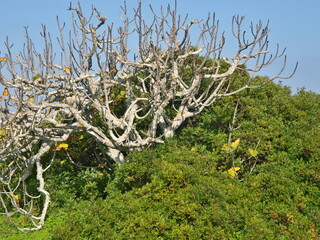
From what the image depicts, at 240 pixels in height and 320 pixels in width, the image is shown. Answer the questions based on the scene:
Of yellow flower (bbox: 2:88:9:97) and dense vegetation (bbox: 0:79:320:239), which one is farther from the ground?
yellow flower (bbox: 2:88:9:97)

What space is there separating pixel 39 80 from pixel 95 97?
61.6 inches

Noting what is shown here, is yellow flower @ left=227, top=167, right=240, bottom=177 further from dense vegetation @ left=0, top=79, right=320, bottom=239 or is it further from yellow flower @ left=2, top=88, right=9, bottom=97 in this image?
yellow flower @ left=2, top=88, right=9, bottom=97

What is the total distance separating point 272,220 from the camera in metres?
6.47

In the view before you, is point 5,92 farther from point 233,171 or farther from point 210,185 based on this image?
point 233,171

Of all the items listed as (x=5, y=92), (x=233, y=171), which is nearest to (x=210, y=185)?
(x=233, y=171)

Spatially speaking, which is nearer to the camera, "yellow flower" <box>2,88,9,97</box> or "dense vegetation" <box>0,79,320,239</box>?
"dense vegetation" <box>0,79,320,239</box>

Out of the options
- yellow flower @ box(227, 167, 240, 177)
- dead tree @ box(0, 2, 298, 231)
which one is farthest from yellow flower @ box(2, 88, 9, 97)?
yellow flower @ box(227, 167, 240, 177)

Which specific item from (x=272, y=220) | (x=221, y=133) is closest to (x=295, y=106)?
(x=221, y=133)

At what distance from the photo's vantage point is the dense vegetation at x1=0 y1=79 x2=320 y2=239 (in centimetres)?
636

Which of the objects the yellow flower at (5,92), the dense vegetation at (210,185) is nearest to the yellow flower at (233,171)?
the dense vegetation at (210,185)

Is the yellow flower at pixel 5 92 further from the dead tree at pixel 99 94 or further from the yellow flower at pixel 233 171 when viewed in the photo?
the yellow flower at pixel 233 171

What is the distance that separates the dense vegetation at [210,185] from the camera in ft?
20.9

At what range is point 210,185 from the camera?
22.4 feet

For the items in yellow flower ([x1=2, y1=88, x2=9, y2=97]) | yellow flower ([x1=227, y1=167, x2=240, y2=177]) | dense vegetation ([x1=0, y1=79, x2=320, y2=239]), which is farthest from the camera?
yellow flower ([x1=2, y1=88, x2=9, y2=97])
